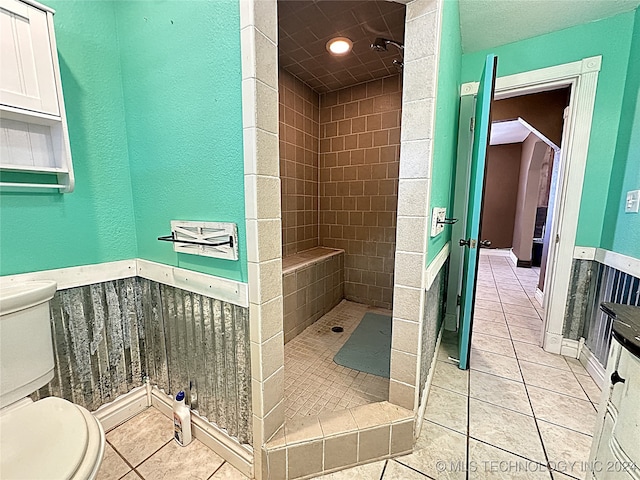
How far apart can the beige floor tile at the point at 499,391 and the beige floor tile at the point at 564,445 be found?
0.13m

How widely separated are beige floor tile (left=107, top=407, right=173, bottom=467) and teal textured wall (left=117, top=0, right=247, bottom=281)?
90 cm

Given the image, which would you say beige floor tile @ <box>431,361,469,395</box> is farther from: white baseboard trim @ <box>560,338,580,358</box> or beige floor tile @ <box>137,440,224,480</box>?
beige floor tile @ <box>137,440,224,480</box>

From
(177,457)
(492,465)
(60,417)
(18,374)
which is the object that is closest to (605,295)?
(492,465)

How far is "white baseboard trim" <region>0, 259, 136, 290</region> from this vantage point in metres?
1.06

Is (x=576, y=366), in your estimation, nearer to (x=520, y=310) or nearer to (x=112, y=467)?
(x=520, y=310)

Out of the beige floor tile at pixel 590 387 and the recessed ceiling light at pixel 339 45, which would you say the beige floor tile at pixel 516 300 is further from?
the recessed ceiling light at pixel 339 45

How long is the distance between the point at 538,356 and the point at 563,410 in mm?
627

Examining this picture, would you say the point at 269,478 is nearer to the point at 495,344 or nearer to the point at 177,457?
the point at 177,457

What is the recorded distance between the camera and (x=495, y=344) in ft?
7.23

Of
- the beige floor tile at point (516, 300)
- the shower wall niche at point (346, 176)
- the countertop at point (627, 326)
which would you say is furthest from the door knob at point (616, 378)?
the beige floor tile at point (516, 300)

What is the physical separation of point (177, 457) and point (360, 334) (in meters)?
1.46

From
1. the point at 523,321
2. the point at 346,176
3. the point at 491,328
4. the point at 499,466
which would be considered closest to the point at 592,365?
the point at 491,328

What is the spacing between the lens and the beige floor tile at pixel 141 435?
4.06 feet

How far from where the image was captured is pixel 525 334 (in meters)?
2.36
